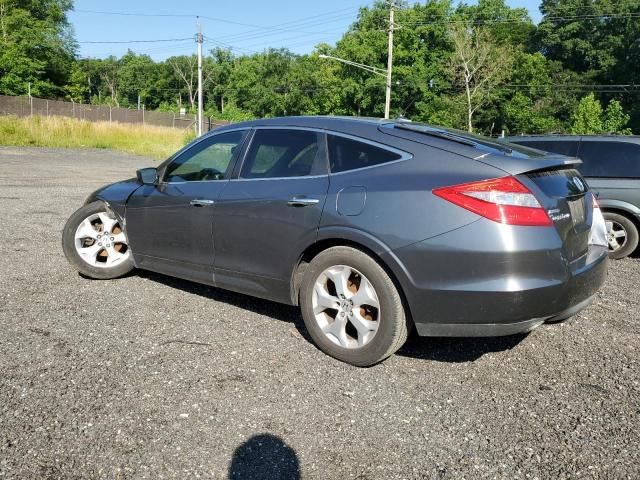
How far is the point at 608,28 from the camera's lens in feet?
249

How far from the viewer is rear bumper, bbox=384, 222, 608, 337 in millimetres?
3189

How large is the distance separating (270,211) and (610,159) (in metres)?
5.53

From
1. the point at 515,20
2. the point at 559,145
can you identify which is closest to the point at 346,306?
the point at 559,145

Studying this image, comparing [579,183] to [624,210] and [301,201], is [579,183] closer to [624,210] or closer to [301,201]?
[301,201]

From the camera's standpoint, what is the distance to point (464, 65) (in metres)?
59.1

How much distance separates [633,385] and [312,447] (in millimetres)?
2143

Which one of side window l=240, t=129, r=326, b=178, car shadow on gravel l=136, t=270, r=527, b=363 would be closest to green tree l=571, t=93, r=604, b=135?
car shadow on gravel l=136, t=270, r=527, b=363

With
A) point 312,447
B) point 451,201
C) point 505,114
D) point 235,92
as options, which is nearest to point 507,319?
point 451,201

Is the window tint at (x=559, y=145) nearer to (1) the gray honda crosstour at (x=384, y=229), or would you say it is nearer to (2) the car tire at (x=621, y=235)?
(2) the car tire at (x=621, y=235)

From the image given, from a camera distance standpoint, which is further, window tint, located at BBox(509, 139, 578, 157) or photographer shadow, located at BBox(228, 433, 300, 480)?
window tint, located at BBox(509, 139, 578, 157)

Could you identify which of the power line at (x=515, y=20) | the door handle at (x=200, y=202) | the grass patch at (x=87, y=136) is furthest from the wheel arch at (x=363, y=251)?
the power line at (x=515, y=20)

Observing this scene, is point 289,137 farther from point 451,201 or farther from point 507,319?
point 507,319

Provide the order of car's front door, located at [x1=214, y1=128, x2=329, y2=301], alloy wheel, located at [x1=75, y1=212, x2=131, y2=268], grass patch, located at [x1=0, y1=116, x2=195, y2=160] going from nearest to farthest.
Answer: car's front door, located at [x1=214, y1=128, x2=329, y2=301] → alloy wheel, located at [x1=75, y1=212, x2=131, y2=268] → grass patch, located at [x1=0, y1=116, x2=195, y2=160]

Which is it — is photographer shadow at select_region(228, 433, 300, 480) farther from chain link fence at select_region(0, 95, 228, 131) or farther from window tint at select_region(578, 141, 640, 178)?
chain link fence at select_region(0, 95, 228, 131)
